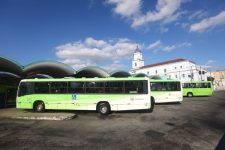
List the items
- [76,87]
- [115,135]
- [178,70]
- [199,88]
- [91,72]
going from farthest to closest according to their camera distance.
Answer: [178,70] < [91,72] < [199,88] < [76,87] < [115,135]

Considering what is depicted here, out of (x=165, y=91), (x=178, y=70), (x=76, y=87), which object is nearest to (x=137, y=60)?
(x=178, y=70)

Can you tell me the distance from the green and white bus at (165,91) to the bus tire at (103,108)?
7.40m

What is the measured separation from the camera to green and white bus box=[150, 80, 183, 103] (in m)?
19.8

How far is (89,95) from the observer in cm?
1396

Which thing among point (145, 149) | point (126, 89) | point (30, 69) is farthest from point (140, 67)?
point (145, 149)

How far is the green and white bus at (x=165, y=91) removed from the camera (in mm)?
19812

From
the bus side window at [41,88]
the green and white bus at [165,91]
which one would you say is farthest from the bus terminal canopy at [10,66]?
the green and white bus at [165,91]

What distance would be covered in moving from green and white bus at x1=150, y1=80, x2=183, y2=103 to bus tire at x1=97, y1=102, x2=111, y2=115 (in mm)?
7396

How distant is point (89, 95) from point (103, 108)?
53.8 inches

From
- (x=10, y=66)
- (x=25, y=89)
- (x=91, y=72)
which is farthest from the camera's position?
(x=91, y=72)

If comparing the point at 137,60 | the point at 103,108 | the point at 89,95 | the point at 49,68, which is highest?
the point at 137,60

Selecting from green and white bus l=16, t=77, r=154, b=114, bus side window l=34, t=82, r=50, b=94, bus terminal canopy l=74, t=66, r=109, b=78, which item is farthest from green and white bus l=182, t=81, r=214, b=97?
bus side window l=34, t=82, r=50, b=94

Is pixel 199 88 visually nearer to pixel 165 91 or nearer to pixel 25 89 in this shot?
pixel 165 91

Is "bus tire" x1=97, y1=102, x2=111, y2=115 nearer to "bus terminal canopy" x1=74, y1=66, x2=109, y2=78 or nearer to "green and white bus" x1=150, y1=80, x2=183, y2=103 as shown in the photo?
"green and white bus" x1=150, y1=80, x2=183, y2=103
